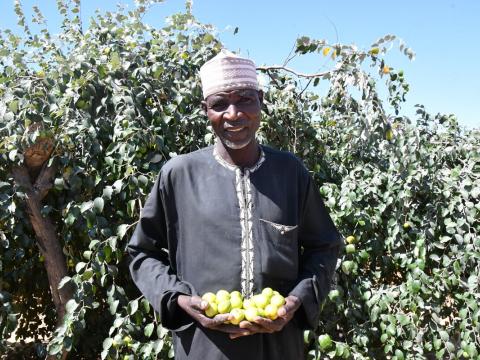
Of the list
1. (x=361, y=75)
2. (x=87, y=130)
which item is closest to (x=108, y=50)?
(x=87, y=130)

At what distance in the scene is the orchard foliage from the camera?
8.05 feet

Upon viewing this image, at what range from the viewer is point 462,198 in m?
2.99

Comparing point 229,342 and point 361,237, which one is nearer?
point 229,342

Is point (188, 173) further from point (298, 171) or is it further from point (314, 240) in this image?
point (314, 240)

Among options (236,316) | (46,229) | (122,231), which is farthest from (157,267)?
(46,229)

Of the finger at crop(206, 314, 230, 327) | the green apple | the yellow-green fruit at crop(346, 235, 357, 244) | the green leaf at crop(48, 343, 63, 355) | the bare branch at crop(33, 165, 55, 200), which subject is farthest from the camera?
the yellow-green fruit at crop(346, 235, 357, 244)

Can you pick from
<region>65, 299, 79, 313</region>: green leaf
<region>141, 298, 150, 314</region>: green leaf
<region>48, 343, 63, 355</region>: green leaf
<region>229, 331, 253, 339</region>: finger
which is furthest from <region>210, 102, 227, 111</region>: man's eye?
<region>48, 343, 63, 355</region>: green leaf

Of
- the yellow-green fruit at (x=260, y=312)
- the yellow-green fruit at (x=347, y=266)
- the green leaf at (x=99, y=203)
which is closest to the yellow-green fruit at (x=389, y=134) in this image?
the yellow-green fruit at (x=347, y=266)

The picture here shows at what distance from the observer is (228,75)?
5.03 ft

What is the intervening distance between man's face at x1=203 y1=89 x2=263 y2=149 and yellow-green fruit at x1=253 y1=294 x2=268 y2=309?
43cm

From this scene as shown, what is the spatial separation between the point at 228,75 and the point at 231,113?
118 mm

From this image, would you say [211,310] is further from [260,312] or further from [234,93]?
[234,93]

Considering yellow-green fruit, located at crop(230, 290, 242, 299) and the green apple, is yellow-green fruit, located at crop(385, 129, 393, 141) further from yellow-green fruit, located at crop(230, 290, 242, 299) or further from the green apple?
yellow-green fruit, located at crop(230, 290, 242, 299)

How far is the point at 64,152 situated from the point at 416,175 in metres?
1.87
